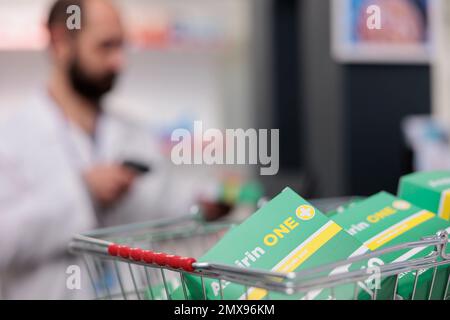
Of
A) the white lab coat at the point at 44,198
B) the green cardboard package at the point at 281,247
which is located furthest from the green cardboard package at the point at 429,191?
the white lab coat at the point at 44,198

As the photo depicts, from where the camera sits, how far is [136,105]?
6.30ft

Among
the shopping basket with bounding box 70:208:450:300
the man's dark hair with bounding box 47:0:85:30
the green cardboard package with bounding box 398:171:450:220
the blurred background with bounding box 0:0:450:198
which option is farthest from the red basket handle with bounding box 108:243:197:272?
the blurred background with bounding box 0:0:450:198

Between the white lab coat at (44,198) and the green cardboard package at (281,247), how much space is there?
3.38 feet

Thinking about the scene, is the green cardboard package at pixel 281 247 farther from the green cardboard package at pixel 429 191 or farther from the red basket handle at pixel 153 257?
the green cardboard package at pixel 429 191

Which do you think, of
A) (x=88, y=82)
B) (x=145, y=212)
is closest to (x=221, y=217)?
(x=145, y=212)

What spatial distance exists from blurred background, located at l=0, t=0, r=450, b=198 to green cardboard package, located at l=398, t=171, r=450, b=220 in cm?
126

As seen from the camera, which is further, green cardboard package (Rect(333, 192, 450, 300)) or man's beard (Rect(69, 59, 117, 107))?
man's beard (Rect(69, 59, 117, 107))

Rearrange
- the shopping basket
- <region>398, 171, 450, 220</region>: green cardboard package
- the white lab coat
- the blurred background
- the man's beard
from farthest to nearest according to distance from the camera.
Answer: the blurred background
the man's beard
the white lab coat
<region>398, 171, 450, 220</region>: green cardboard package
the shopping basket

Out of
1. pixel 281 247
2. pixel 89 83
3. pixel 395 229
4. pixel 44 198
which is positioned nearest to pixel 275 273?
pixel 281 247

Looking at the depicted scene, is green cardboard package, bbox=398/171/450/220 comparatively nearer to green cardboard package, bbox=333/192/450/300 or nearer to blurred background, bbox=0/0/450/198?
green cardboard package, bbox=333/192/450/300

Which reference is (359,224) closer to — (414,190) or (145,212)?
(414,190)

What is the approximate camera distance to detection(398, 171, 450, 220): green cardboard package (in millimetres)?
612

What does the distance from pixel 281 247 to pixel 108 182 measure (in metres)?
1.25

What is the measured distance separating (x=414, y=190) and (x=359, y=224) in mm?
89
